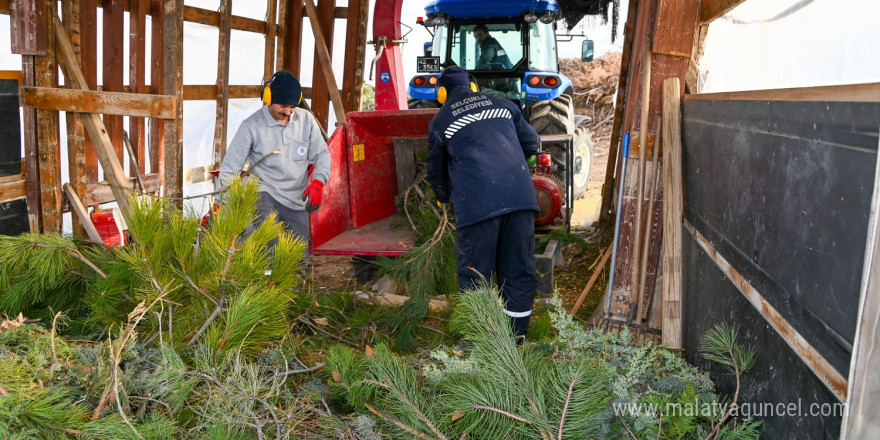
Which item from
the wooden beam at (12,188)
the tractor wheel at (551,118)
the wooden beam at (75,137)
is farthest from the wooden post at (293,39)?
the wooden beam at (12,188)

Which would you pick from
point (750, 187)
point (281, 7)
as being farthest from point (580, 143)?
point (750, 187)

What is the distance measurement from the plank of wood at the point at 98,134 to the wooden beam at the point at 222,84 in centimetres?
227

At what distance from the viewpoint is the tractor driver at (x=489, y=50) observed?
7664 millimetres

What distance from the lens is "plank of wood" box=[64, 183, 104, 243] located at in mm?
4929

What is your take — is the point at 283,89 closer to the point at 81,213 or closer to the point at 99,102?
Answer: the point at 99,102

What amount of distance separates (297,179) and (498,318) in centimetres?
296

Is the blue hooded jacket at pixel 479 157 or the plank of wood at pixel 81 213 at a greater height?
the blue hooded jacket at pixel 479 157

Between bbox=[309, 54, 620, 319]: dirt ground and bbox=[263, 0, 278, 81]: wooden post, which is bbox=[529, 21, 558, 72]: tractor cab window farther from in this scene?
bbox=[263, 0, 278, 81]: wooden post

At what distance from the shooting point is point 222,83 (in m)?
7.11

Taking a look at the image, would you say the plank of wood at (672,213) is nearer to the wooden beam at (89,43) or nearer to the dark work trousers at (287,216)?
the dark work trousers at (287,216)

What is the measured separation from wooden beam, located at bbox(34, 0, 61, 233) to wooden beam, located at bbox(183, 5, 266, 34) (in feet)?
6.48

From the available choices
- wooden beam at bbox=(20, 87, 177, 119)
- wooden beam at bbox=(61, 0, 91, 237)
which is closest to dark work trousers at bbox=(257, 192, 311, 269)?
wooden beam at bbox=(20, 87, 177, 119)

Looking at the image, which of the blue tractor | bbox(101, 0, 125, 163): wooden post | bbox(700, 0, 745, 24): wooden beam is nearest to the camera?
bbox(700, 0, 745, 24): wooden beam

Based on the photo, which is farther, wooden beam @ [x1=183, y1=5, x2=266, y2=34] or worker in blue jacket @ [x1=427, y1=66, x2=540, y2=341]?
wooden beam @ [x1=183, y1=5, x2=266, y2=34]
